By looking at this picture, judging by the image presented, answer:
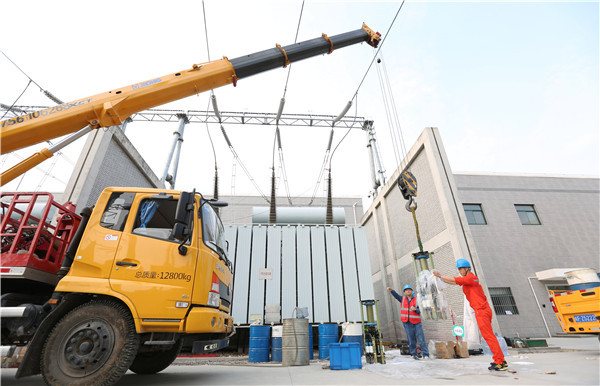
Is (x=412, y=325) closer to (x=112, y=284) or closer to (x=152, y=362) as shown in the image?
(x=152, y=362)

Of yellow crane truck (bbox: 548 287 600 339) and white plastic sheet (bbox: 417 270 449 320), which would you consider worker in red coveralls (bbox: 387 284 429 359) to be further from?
yellow crane truck (bbox: 548 287 600 339)

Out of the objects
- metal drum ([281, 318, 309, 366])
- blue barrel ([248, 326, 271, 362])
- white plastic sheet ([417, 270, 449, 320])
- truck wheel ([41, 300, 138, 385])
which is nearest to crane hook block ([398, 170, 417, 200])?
white plastic sheet ([417, 270, 449, 320])

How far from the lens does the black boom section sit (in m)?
7.08

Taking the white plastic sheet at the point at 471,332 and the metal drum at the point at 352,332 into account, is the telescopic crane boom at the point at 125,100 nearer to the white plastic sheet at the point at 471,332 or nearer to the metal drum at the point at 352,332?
the metal drum at the point at 352,332

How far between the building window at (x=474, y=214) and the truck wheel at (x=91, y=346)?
683 inches

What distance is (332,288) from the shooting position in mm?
10344

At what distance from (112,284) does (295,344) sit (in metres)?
4.39

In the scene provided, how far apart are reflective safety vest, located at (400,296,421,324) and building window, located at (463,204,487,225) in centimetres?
1025

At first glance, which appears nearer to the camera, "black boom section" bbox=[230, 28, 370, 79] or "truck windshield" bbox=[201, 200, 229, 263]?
"truck windshield" bbox=[201, 200, 229, 263]

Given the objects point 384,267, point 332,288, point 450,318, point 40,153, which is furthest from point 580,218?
point 40,153

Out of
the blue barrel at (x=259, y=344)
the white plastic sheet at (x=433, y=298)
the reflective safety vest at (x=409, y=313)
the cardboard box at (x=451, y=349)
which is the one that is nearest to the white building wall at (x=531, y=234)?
the reflective safety vest at (x=409, y=313)

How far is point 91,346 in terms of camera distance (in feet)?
11.9

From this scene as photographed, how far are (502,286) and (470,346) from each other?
9573mm

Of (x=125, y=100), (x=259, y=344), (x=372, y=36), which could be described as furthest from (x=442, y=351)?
(x=372, y=36)
